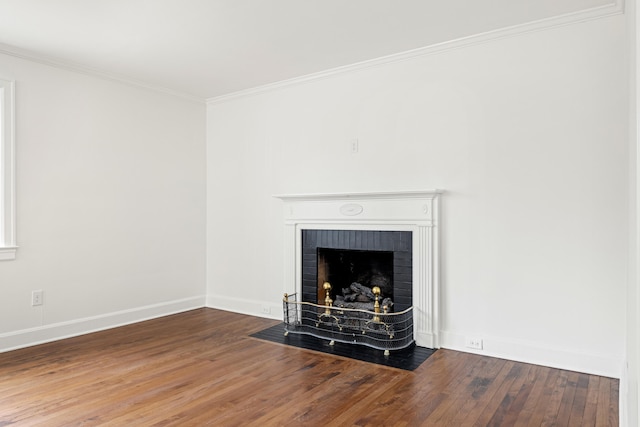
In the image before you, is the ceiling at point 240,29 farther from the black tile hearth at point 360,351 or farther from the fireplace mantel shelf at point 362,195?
the black tile hearth at point 360,351

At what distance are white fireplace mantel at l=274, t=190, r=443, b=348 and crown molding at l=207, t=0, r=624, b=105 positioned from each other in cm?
117

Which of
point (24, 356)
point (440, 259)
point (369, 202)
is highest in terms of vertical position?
point (369, 202)

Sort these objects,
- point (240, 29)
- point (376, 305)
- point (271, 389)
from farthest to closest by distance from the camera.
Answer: point (376, 305) < point (240, 29) < point (271, 389)

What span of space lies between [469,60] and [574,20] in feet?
2.43

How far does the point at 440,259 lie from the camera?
3645mm

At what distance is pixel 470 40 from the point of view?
3488mm

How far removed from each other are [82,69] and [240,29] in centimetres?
178

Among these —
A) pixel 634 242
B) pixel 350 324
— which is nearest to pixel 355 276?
pixel 350 324

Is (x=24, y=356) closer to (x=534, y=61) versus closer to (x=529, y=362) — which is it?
(x=529, y=362)

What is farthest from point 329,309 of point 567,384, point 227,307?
point 567,384

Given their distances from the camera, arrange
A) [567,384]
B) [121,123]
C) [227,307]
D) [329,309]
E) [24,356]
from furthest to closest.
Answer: [227,307]
[121,123]
[329,309]
[24,356]
[567,384]

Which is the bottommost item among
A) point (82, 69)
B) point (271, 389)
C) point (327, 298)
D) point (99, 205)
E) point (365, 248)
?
point (271, 389)

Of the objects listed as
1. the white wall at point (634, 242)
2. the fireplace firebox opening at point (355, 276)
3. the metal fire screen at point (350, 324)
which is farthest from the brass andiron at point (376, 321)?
the white wall at point (634, 242)

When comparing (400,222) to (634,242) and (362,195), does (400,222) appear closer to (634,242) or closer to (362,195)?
(362,195)
